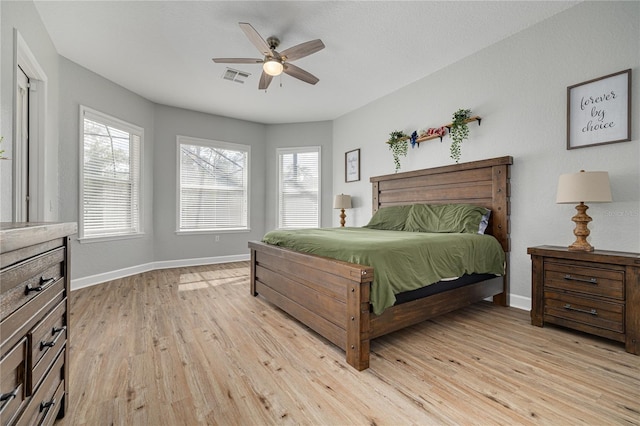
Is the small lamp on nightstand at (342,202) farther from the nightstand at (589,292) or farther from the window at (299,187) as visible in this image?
the nightstand at (589,292)

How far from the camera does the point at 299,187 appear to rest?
5.77 metres

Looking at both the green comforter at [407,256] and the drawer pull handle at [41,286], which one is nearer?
the drawer pull handle at [41,286]

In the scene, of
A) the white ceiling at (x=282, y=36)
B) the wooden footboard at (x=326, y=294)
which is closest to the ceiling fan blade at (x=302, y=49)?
the white ceiling at (x=282, y=36)

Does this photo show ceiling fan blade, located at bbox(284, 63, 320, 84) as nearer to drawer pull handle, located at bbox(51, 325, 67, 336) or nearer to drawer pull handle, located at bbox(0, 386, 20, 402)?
drawer pull handle, located at bbox(51, 325, 67, 336)

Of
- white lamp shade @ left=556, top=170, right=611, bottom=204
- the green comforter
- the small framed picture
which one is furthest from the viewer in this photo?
the small framed picture

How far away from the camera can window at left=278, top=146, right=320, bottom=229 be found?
5719 millimetres

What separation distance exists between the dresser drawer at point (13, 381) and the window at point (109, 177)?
3514 mm

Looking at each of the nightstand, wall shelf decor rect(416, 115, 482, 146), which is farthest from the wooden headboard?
the nightstand

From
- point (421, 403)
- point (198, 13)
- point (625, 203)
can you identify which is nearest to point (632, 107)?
point (625, 203)

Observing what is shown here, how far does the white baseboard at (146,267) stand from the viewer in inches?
146

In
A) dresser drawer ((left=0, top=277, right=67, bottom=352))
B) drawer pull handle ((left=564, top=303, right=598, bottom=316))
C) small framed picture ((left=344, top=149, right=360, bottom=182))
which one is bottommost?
drawer pull handle ((left=564, top=303, right=598, bottom=316))

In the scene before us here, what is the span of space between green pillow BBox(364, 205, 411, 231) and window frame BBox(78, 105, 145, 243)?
11.7 feet

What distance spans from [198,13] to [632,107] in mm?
3691

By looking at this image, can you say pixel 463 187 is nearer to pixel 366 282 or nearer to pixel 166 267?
pixel 366 282
